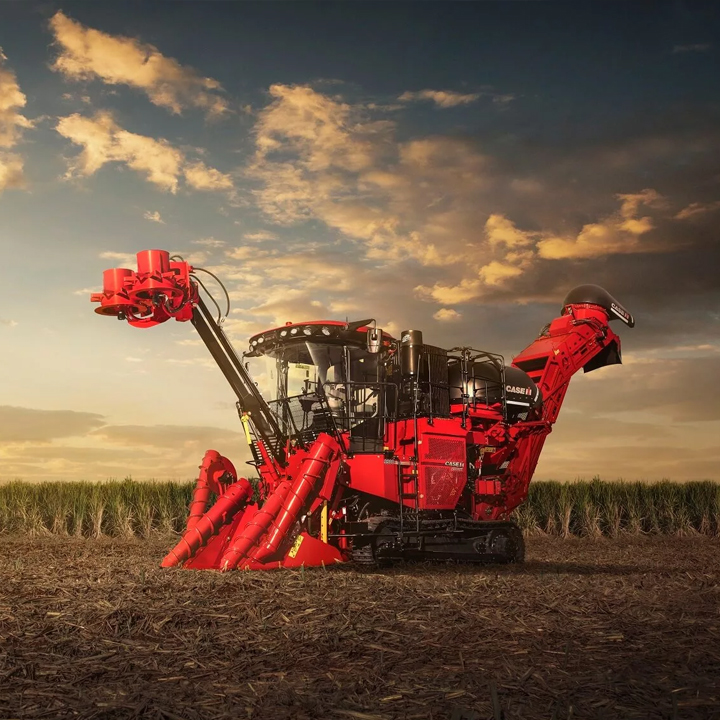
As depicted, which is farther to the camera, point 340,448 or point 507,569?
point 507,569

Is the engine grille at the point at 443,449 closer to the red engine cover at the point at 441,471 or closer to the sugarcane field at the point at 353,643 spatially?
the red engine cover at the point at 441,471

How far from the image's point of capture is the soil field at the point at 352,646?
506 cm

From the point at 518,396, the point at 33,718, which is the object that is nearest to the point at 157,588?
the point at 33,718

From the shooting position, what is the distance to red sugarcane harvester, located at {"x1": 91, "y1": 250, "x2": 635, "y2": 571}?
10.7 metres

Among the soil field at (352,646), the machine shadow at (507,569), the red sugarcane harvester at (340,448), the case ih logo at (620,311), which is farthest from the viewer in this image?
the case ih logo at (620,311)

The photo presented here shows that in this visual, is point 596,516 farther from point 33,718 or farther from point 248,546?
point 33,718

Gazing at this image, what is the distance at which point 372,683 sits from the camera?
17.7ft

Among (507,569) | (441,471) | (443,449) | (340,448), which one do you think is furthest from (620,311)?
(340,448)

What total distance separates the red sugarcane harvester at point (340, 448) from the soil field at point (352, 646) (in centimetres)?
124

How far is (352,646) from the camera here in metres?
6.32

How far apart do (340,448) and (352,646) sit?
5.24 metres

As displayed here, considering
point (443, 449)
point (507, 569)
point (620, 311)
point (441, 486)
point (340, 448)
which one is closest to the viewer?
point (340, 448)

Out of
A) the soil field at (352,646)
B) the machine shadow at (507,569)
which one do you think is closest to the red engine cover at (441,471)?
the machine shadow at (507,569)

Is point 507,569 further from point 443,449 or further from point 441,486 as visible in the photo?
point 443,449
